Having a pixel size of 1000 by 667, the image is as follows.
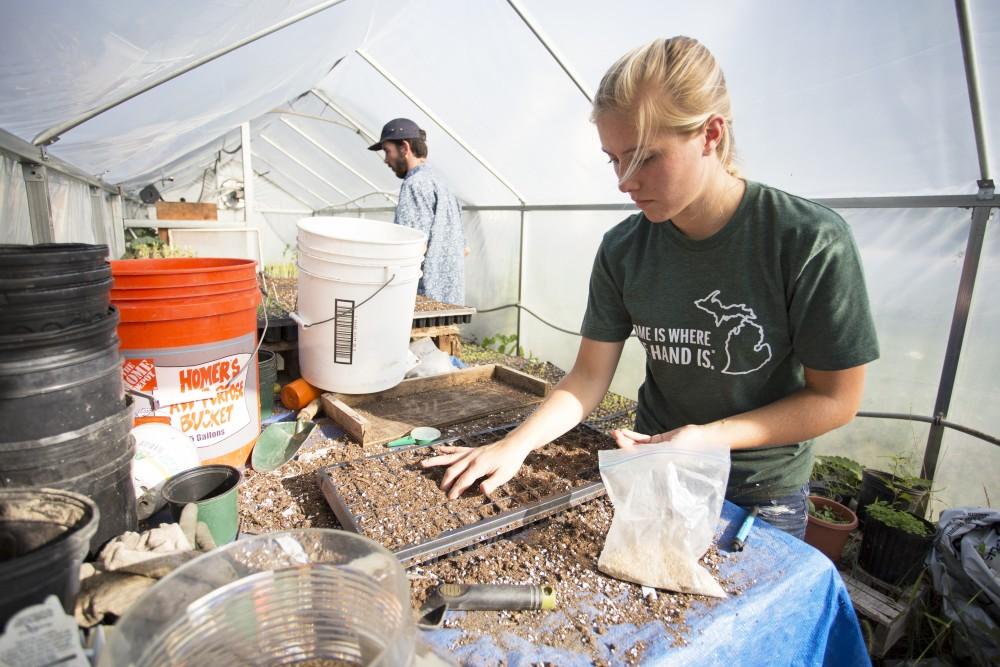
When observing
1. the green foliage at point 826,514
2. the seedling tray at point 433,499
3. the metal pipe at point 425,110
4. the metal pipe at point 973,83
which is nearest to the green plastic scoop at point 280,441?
the seedling tray at point 433,499

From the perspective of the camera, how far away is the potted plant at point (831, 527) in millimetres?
2859

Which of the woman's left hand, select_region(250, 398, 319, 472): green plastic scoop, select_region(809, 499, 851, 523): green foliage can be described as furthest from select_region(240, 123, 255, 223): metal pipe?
select_region(809, 499, 851, 523): green foliage

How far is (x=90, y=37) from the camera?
1.84 meters

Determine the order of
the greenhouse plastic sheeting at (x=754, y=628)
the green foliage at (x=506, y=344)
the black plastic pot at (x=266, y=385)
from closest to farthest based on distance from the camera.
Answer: the greenhouse plastic sheeting at (x=754, y=628) < the black plastic pot at (x=266, y=385) < the green foliage at (x=506, y=344)

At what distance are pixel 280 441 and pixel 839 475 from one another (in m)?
3.86

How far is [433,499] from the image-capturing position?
132 cm

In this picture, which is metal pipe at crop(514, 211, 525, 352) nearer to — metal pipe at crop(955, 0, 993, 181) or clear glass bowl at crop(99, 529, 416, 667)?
metal pipe at crop(955, 0, 993, 181)

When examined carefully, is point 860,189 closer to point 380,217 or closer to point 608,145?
point 608,145

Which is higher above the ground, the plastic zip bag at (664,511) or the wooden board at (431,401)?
the plastic zip bag at (664,511)

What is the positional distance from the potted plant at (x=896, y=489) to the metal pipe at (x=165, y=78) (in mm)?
5035

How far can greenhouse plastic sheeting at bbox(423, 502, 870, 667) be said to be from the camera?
886mm

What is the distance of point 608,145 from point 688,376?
0.78 m

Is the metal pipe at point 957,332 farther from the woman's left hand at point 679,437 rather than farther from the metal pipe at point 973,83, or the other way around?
the woman's left hand at point 679,437

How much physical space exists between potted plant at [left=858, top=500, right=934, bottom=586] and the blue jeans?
181 cm
